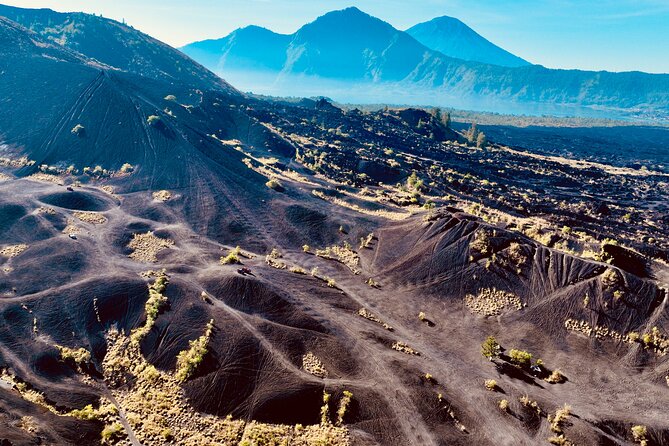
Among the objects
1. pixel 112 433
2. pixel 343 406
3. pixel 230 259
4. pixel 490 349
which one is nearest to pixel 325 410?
pixel 343 406

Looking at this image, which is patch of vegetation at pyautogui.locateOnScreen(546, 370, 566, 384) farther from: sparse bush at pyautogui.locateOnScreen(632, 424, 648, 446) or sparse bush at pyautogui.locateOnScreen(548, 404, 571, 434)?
sparse bush at pyautogui.locateOnScreen(632, 424, 648, 446)

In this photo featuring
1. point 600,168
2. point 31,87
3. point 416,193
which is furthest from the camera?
point 600,168

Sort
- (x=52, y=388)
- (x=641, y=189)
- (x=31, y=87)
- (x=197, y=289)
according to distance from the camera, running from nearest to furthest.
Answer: (x=52, y=388) → (x=197, y=289) → (x=31, y=87) → (x=641, y=189)

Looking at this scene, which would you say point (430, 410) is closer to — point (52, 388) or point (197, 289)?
point (197, 289)

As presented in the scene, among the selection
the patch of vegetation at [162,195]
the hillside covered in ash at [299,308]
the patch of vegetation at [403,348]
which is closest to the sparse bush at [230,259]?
the hillside covered in ash at [299,308]

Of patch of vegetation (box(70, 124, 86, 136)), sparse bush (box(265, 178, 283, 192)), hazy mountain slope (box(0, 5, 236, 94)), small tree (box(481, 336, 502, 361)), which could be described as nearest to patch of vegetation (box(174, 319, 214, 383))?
small tree (box(481, 336, 502, 361))

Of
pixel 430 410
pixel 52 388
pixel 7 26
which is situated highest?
pixel 7 26

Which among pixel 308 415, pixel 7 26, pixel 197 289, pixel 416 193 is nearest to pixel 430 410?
pixel 308 415
